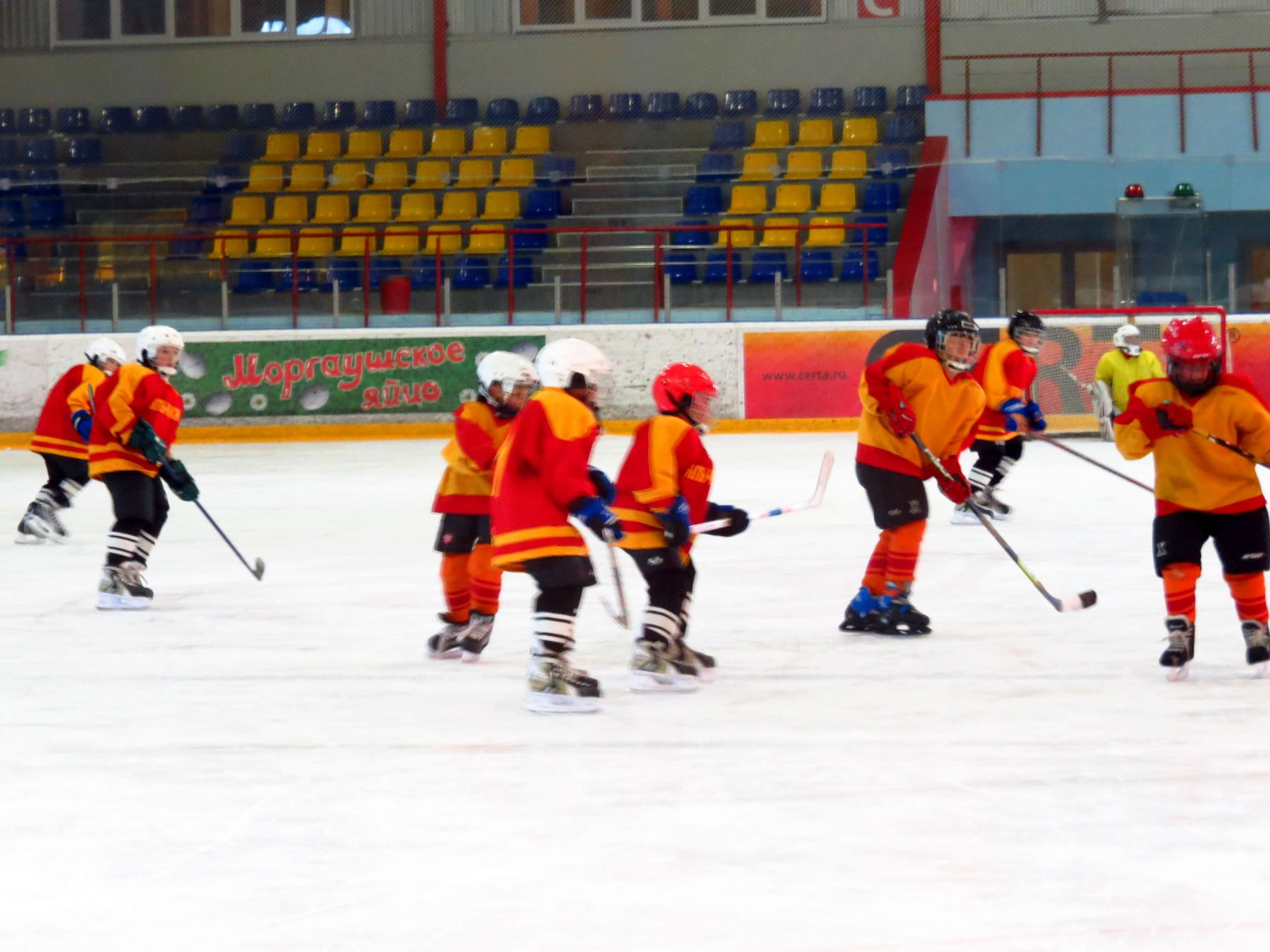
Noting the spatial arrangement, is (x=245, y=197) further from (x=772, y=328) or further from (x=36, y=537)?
(x=36, y=537)

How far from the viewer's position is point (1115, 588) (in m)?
6.38

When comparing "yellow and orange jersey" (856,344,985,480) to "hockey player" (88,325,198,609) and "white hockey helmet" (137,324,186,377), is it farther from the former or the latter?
"white hockey helmet" (137,324,186,377)

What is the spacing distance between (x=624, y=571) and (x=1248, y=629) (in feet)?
9.71

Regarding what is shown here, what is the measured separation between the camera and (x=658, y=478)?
14.6 ft

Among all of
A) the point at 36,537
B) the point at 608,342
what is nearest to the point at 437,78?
the point at 608,342

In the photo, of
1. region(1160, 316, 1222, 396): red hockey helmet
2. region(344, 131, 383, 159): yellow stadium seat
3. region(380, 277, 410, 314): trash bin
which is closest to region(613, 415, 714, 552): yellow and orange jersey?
region(1160, 316, 1222, 396): red hockey helmet

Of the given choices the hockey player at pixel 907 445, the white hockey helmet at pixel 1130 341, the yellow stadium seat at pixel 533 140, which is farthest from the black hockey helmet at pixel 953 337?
the yellow stadium seat at pixel 533 140

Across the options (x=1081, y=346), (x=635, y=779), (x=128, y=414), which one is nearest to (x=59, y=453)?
(x=128, y=414)

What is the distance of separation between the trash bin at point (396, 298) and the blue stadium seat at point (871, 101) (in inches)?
240

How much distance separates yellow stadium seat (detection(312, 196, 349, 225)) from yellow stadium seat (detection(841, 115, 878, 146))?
5.26m

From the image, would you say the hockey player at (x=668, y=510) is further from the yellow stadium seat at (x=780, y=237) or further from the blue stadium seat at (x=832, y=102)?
the blue stadium seat at (x=832, y=102)

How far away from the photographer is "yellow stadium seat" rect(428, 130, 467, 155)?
1855cm

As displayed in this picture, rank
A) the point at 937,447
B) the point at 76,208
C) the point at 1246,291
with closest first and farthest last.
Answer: the point at 937,447 < the point at 1246,291 < the point at 76,208

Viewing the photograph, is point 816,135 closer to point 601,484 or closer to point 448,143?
point 448,143
